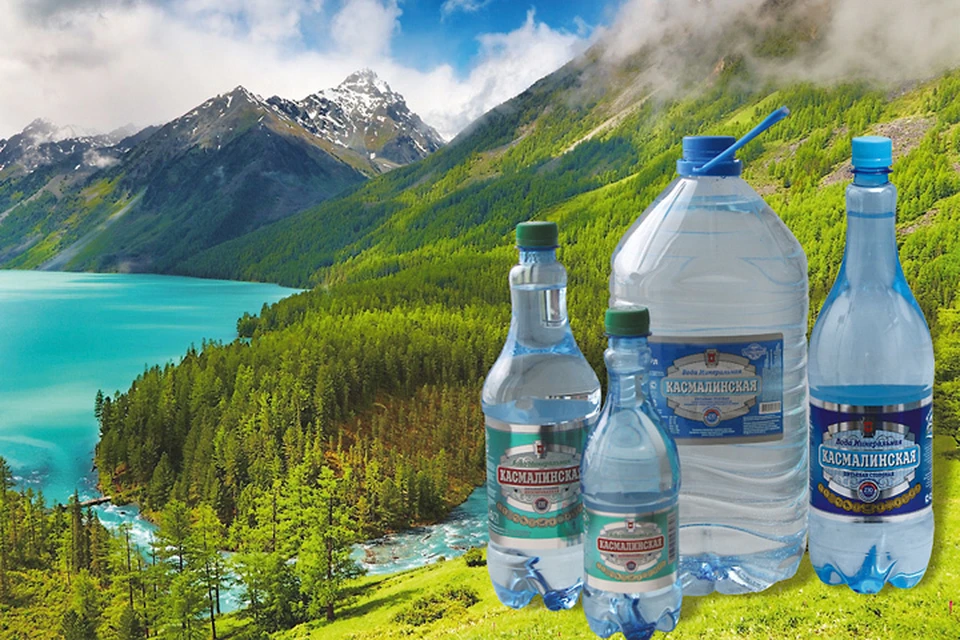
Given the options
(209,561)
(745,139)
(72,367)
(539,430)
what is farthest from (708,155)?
(72,367)

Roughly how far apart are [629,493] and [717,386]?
824mm

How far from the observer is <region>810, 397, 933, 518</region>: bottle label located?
6129 mm

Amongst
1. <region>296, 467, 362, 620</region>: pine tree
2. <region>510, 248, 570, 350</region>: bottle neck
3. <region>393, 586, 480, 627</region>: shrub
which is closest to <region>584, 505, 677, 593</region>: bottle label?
<region>510, 248, 570, 350</region>: bottle neck

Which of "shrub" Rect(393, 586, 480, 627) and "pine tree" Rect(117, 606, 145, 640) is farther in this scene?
"pine tree" Rect(117, 606, 145, 640)

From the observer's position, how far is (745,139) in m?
5.77

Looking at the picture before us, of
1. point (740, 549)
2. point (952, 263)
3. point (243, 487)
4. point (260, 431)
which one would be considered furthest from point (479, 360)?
point (740, 549)

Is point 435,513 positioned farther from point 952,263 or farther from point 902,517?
point 952,263

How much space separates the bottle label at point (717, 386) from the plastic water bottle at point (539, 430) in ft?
1.67

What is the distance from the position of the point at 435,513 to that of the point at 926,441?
6242cm

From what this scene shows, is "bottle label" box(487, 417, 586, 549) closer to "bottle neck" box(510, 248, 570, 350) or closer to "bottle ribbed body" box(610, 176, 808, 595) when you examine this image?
"bottle neck" box(510, 248, 570, 350)

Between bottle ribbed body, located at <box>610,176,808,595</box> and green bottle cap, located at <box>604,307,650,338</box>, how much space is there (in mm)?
852

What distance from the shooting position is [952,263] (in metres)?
130

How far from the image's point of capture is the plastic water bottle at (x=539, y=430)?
6.01m

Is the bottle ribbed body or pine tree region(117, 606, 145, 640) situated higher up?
the bottle ribbed body
